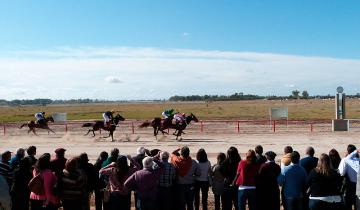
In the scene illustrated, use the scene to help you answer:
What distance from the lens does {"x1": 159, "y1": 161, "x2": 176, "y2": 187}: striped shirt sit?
8.79 meters

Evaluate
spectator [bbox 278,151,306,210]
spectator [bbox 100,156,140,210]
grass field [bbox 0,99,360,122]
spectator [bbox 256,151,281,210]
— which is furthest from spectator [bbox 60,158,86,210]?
grass field [bbox 0,99,360,122]

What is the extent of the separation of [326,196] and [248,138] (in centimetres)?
2096

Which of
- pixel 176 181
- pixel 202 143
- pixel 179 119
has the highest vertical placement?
pixel 179 119

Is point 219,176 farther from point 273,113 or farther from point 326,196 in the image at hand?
point 273,113

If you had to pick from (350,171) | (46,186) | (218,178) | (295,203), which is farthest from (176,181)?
(350,171)

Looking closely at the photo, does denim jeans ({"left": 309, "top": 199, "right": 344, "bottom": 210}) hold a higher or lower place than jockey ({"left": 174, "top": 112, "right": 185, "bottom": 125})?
lower

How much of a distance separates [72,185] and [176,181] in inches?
82.9

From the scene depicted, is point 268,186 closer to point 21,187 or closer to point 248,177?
point 248,177

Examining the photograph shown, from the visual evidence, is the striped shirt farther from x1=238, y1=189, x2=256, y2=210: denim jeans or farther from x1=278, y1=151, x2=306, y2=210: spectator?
x1=278, y1=151, x2=306, y2=210: spectator

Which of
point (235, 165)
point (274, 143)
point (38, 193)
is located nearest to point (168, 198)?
point (235, 165)

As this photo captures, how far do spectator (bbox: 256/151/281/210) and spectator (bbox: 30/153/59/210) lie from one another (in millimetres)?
3465

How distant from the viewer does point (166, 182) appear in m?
8.84

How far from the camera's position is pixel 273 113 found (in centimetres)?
3734

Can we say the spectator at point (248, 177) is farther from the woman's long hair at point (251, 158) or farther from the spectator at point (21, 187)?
the spectator at point (21, 187)
